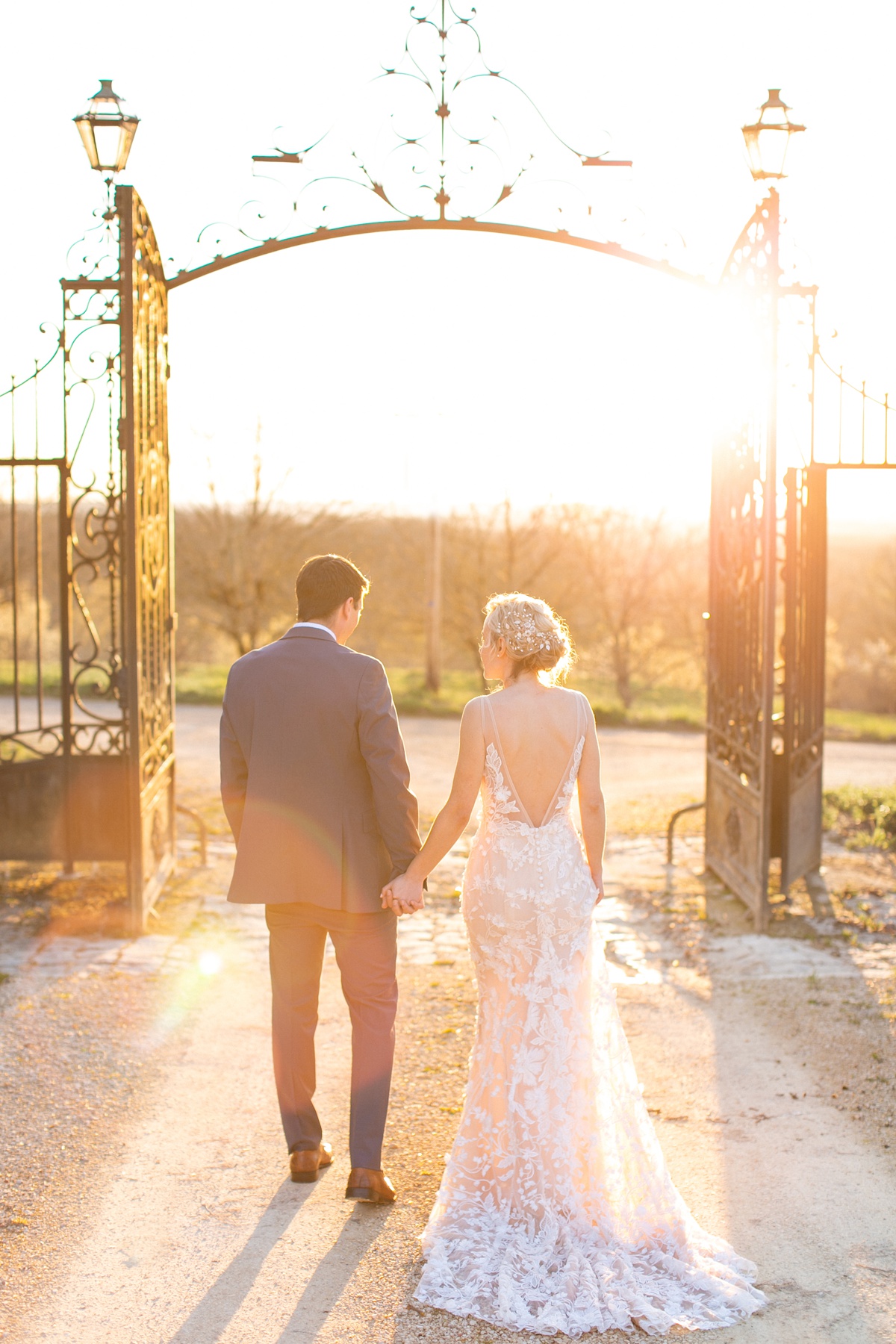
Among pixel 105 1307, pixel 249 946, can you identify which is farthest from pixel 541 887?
pixel 249 946

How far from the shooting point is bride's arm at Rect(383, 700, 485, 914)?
3.62 m

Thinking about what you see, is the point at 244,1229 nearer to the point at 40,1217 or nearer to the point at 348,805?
the point at 40,1217

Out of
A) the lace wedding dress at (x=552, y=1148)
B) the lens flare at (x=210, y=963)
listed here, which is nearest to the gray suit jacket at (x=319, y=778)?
the lace wedding dress at (x=552, y=1148)

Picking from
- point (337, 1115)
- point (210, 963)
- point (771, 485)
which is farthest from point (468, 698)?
point (337, 1115)

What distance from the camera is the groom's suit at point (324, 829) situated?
3713mm

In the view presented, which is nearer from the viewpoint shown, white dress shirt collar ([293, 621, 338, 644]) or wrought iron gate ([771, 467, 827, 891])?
white dress shirt collar ([293, 621, 338, 644])

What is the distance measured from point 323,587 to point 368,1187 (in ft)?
6.13

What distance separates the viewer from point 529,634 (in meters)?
3.60

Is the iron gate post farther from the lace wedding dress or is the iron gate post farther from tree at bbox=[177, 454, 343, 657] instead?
tree at bbox=[177, 454, 343, 657]

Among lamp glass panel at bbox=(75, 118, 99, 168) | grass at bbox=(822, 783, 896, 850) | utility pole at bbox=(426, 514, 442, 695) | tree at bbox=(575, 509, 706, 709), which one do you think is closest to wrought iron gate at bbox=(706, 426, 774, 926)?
grass at bbox=(822, 783, 896, 850)

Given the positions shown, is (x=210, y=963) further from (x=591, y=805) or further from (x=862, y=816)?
(x=862, y=816)

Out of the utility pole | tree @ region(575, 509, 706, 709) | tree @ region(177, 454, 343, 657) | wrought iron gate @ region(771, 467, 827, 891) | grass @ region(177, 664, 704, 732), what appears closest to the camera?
wrought iron gate @ region(771, 467, 827, 891)

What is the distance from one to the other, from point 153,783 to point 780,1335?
5.15 meters

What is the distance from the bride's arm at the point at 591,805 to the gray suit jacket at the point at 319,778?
533mm
